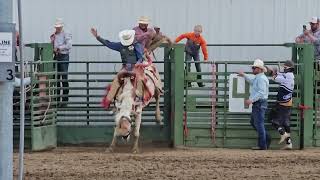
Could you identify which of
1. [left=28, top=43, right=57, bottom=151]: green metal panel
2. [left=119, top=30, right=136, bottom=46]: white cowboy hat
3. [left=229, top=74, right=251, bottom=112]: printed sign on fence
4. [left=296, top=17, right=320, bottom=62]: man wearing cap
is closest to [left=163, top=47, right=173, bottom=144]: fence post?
[left=229, top=74, right=251, bottom=112]: printed sign on fence

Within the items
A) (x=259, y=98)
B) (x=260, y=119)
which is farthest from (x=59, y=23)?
(x=260, y=119)

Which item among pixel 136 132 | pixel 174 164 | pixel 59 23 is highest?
pixel 59 23

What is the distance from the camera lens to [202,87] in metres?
15.8

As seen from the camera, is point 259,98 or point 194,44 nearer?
point 259,98

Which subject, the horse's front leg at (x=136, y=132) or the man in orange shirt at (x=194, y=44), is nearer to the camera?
the horse's front leg at (x=136, y=132)

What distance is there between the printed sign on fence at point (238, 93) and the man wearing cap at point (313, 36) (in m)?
1.87

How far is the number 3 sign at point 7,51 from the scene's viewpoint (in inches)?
271

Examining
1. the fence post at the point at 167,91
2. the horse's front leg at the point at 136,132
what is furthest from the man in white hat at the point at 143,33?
the horse's front leg at the point at 136,132

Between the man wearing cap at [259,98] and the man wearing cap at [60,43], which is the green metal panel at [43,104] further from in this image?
the man wearing cap at [259,98]

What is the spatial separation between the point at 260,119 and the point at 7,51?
889cm

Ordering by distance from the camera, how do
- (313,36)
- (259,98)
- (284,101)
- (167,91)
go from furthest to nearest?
(313,36), (167,91), (284,101), (259,98)

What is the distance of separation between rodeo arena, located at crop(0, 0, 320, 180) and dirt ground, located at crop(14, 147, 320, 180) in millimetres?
35

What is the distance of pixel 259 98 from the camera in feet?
49.7

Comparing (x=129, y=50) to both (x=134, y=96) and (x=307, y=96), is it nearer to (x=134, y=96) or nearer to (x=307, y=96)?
(x=134, y=96)
